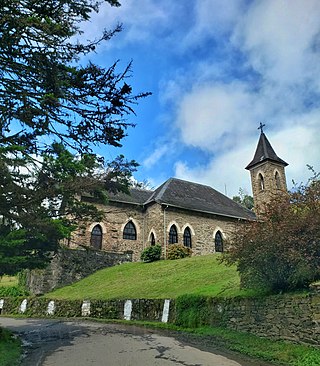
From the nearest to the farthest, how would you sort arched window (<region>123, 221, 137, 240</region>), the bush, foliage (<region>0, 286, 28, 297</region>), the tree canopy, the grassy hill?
the tree canopy < the grassy hill < foliage (<region>0, 286, 28, 297</region>) < the bush < arched window (<region>123, 221, 137, 240</region>)

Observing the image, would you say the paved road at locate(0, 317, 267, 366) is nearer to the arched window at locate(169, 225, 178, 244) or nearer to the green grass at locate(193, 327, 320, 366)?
the green grass at locate(193, 327, 320, 366)

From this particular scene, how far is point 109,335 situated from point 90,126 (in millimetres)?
6889

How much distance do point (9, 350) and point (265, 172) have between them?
98.0ft

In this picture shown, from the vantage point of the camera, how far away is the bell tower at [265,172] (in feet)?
111

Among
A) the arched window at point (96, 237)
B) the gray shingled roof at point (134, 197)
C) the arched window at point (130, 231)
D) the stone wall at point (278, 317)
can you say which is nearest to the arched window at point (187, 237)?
the arched window at point (130, 231)

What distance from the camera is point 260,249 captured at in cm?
908

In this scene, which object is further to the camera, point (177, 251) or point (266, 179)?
point (266, 179)

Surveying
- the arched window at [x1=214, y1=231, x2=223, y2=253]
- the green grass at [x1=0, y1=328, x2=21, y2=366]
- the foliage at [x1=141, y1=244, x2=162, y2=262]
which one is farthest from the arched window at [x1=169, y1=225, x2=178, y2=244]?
the green grass at [x1=0, y1=328, x2=21, y2=366]

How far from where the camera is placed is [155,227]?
27203 mm

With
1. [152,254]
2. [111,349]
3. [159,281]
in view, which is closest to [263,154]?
[152,254]

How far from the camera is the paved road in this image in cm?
752

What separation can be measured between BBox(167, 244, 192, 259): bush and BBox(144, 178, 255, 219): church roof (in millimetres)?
3337

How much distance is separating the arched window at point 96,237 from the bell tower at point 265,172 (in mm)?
15269

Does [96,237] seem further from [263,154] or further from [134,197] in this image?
[263,154]
